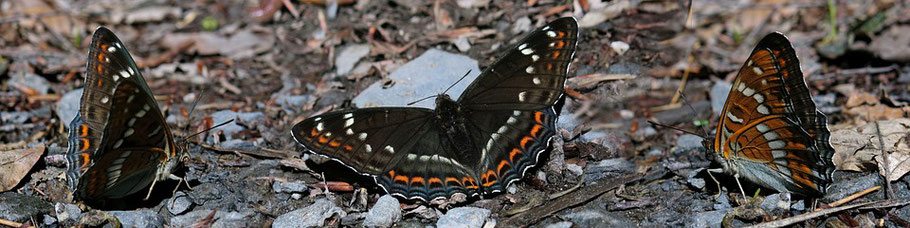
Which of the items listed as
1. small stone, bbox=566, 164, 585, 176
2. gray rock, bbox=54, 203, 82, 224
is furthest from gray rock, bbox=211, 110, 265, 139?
small stone, bbox=566, 164, 585, 176

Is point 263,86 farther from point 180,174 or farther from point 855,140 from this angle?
point 855,140

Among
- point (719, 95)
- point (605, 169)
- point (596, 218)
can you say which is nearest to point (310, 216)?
point (596, 218)

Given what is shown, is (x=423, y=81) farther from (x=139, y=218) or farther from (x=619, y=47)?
(x=139, y=218)

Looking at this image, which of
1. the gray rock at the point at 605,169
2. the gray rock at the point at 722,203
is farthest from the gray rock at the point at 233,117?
the gray rock at the point at 722,203

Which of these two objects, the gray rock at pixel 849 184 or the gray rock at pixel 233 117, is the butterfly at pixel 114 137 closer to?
the gray rock at pixel 233 117

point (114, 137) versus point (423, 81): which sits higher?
point (114, 137)

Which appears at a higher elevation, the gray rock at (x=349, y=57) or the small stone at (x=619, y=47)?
the small stone at (x=619, y=47)

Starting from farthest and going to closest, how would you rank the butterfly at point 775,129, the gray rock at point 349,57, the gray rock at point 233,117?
the gray rock at point 349,57, the gray rock at point 233,117, the butterfly at point 775,129

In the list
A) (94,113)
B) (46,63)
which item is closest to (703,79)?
(94,113)

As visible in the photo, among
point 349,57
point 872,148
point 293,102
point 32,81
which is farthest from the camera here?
point 32,81
